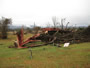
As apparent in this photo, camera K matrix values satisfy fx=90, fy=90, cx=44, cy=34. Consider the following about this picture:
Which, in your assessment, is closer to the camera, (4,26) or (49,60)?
(49,60)

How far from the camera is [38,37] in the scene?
41.9 ft

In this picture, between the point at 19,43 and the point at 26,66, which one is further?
the point at 19,43

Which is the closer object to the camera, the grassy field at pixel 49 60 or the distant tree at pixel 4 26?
the grassy field at pixel 49 60

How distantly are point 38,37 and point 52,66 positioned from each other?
333 inches

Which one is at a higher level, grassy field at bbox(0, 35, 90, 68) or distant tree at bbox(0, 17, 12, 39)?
distant tree at bbox(0, 17, 12, 39)

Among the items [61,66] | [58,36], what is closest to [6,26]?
[58,36]

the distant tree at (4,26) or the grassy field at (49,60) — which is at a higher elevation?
the distant tree at (4,26)

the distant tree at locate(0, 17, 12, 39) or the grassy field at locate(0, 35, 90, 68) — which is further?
the distant tree at locate(0, 17, 12, 39)

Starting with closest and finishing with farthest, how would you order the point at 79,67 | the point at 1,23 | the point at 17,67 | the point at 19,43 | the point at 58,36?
the point at 79,67 < the point at 17,67 < the point at 19,43 < the point at 58,36 < the point at 1,23

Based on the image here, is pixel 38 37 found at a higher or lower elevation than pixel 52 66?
higher

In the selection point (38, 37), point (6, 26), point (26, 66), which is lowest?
point (26, 66)

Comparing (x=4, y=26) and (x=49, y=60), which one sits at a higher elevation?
(x=4, y=26)

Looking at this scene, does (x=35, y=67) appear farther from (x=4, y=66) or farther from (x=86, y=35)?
(x=86, y=35)

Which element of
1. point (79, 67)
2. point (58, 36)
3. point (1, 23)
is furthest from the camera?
point (1, 23)
